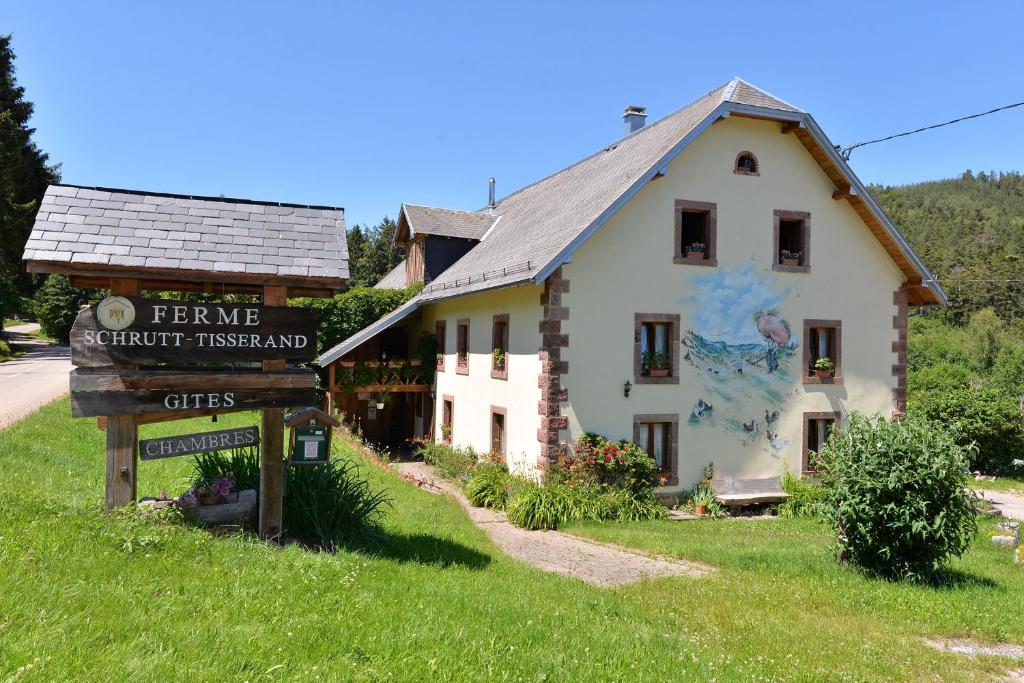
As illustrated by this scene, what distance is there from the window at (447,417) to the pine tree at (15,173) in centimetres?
2935

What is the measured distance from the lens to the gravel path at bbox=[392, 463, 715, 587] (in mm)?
9820

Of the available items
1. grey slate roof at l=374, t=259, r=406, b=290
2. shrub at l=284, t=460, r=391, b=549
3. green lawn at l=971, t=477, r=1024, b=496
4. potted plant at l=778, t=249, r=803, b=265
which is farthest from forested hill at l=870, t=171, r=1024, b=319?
shrub at l=284, t=460, r=391, b=549

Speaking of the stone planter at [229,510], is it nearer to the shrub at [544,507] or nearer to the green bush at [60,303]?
the shrub at [544,507]

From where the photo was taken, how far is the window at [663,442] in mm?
15538

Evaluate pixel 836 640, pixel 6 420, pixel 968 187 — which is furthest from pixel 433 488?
Result: pixel 968 187

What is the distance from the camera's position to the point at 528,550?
11.5 meters

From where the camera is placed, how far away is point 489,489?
1561 centimetres

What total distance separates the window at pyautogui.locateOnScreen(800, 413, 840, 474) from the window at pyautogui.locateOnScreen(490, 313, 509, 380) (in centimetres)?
717

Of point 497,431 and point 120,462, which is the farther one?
point 497,431

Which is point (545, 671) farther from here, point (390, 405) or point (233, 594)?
point (390, 405)

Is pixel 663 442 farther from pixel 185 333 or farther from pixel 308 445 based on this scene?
pixel 185 333

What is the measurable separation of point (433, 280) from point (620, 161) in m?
8.05

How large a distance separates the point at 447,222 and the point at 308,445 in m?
17.3

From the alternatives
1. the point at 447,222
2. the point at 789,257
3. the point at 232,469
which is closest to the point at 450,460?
the point at 447,222
